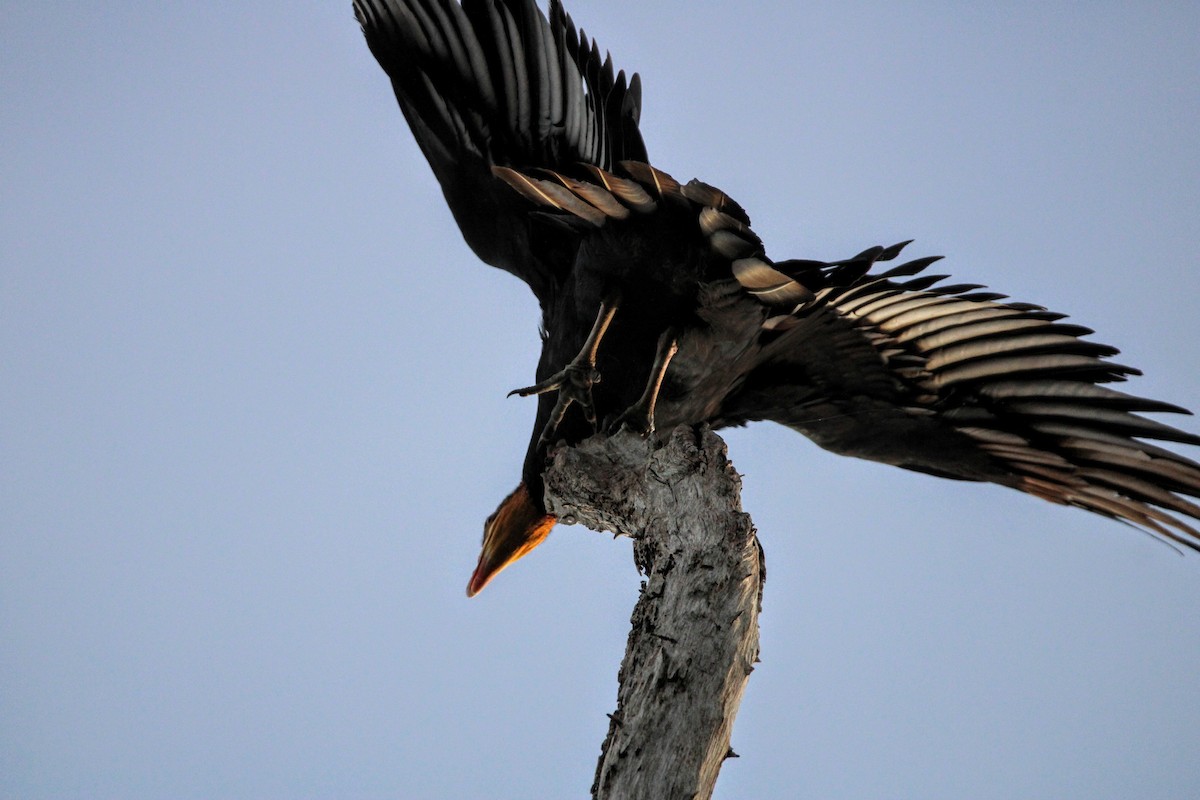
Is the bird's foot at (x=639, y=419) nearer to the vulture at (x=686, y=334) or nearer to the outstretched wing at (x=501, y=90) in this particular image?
the vulture at (x=686, y=334)

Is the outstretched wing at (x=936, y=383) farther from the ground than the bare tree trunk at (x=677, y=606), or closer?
farther from the ground

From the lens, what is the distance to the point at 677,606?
2.64m

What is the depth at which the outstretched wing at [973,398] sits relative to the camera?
3525mm

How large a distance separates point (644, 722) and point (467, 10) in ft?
8.12

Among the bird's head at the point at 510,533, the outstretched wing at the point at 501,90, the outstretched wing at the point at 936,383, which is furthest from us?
the bird's head at the point at 510,533

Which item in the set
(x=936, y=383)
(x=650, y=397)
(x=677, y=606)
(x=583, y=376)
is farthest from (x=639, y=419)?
(x=936, y=383)

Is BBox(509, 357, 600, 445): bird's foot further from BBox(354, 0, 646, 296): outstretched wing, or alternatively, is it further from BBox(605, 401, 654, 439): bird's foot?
BBox(354, 0, 646, 296): outstretched wing

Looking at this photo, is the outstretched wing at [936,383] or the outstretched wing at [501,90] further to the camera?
the outstretched wing at [501,90]

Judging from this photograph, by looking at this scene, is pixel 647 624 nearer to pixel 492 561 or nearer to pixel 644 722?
pixel 644 722

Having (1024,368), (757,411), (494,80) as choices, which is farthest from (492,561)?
(1024,368)

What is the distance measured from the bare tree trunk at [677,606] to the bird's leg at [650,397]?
5 centimetres

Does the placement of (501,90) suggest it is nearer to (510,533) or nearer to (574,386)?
(574,386)

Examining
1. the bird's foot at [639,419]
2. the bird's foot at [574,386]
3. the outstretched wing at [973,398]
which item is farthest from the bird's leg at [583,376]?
the outstretched wing at [973,398]

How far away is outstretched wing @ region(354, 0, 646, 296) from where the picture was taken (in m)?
3.62
